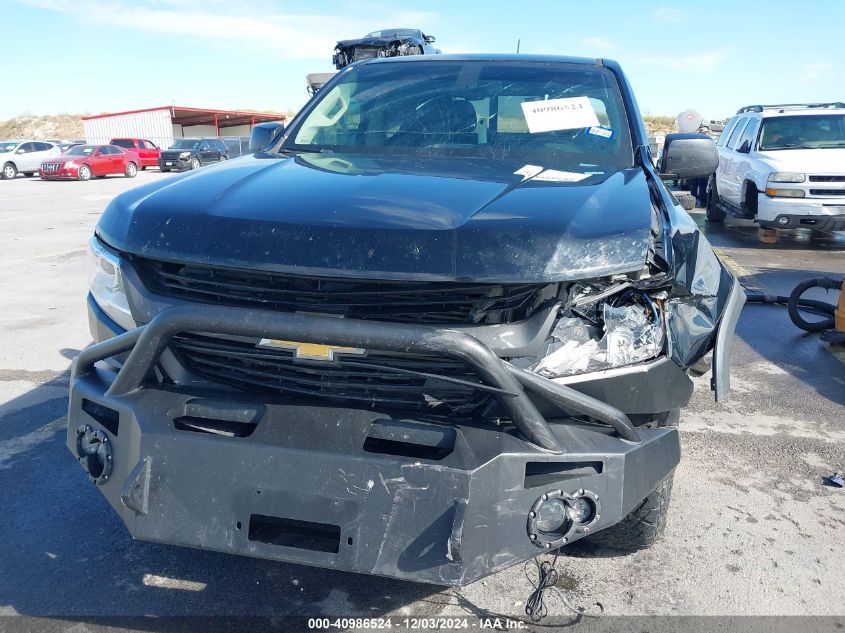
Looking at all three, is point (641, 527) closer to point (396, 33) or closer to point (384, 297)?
point (384, 297)

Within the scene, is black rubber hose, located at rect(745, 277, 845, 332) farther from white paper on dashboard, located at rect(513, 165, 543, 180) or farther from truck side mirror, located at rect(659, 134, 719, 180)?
white paper on dashboard, located at rect(513, 165, 543, 180)

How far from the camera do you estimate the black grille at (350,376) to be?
218 centimetres

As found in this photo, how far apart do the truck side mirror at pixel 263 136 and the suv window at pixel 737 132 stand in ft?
33.4

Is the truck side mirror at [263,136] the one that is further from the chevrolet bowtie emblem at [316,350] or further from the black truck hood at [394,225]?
the chevrolet bowtie emblem at [316,350]

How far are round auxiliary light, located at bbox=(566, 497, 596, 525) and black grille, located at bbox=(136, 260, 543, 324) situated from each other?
547 mm

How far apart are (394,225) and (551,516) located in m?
0.95

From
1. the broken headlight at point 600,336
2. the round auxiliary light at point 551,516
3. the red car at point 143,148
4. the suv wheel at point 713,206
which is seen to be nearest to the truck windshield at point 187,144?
the red car at point 143,148

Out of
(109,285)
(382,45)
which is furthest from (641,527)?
(382,45)

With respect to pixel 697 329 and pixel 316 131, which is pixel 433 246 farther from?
pixel 316 131

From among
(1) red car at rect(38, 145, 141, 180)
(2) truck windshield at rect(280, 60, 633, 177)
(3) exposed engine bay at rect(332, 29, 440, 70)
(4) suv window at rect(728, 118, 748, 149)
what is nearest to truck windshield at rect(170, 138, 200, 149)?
(1) red car at rect(38, 145, 141, 180)

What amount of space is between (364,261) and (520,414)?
60cm

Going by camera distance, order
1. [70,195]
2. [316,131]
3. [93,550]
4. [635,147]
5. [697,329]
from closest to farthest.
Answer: [697,329]
[93,550]
[635,147]
[316,131]
[70,195]

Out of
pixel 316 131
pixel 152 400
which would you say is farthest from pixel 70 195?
pixel 152 400

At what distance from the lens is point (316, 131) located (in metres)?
3.78
